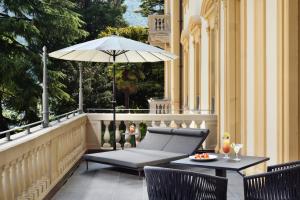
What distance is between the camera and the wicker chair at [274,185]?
12.5ft

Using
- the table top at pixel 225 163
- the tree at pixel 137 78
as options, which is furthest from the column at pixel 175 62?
the table top at pixel 225 163

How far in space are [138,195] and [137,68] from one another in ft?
74.2

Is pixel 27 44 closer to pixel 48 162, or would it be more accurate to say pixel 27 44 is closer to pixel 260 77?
pixel 48 162

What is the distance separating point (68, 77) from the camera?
85.1 ft

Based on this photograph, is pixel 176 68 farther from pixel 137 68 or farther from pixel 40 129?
pixel 40 129

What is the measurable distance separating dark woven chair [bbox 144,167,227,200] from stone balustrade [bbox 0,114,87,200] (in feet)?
4.50

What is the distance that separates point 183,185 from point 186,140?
174 inches

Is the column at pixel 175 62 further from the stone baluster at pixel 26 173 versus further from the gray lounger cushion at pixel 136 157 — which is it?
the stone baluster at pixel 26 173

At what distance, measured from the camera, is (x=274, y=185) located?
3906 mm

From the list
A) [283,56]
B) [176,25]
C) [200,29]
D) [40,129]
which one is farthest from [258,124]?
[176,25]

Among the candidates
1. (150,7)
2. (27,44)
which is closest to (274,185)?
(27,44)

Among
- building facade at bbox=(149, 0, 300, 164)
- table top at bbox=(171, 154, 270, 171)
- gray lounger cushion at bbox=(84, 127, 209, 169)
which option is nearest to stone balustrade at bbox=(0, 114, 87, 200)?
gray lounger cushion at bbox=(84, 127, 209, 169)

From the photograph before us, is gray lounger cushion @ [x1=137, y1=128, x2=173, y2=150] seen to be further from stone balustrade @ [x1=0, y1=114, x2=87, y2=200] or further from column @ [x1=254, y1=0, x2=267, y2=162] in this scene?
column @ [x1=254, y1=0, x2=267, y2=162]

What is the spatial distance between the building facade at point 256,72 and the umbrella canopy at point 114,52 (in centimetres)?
132
